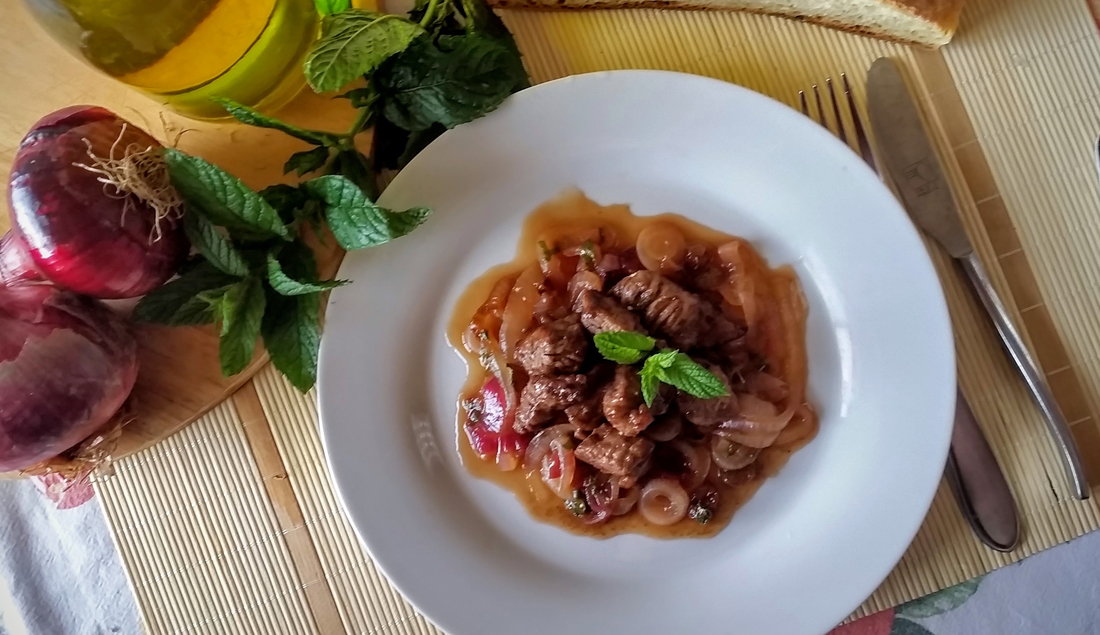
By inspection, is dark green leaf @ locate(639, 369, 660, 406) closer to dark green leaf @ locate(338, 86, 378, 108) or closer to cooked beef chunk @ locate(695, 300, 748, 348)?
cooked beef chunk @ locate(695, 300, 748, 348)

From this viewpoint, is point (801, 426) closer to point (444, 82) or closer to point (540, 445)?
point (540, 445)

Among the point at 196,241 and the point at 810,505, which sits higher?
the point at 196,241

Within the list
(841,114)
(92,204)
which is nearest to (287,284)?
(92,204)

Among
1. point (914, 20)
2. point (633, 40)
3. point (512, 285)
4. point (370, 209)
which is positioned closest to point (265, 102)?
point (370, 209)

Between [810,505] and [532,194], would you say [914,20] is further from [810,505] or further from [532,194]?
[810,505]

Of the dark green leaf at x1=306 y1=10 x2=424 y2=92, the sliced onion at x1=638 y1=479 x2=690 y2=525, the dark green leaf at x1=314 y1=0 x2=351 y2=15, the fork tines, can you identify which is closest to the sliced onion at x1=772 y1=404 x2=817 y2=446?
the sliced onion at x1=638 y1=479 x2=690 y2=525
